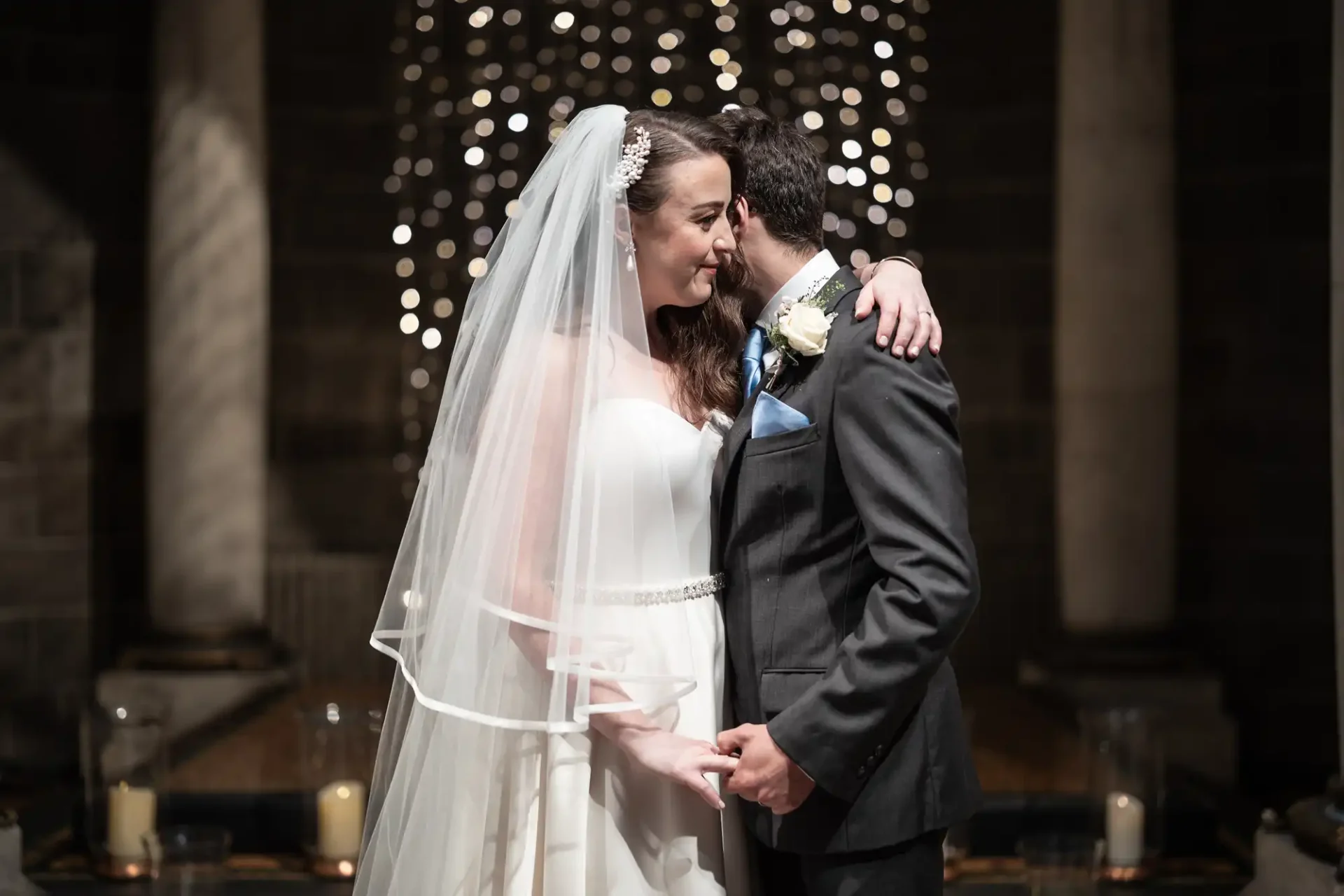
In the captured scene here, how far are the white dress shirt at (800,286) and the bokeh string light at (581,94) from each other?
4055 mm

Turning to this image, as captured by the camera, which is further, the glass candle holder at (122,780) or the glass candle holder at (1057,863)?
the glass candle holder at (122,780)

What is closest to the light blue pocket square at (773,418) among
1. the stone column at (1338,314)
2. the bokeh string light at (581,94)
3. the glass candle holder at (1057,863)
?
the stone column at (1338,314)

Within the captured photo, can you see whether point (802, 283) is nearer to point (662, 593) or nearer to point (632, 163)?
point (632, 163)

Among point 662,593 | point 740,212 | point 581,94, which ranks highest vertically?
point 581,94

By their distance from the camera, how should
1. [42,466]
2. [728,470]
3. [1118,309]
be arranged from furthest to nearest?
[42,466], [1118,309], [728,470]

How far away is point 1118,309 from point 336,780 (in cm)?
326

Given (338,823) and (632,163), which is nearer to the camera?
(632,163)

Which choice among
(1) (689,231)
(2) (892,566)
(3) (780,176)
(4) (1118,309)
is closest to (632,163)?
(1) (689,231)

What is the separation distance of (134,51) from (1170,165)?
4263 mm

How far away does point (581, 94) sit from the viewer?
641 cm

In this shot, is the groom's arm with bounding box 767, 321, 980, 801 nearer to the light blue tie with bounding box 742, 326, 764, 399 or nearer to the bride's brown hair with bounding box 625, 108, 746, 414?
the light blue tie with bounding box 742, 326, 764, 399

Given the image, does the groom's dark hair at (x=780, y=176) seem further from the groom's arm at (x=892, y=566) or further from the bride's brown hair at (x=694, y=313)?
the groom's arm at (x=892, y=566)

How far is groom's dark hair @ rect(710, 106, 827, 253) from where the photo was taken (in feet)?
7.47

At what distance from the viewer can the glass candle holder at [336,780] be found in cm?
401
